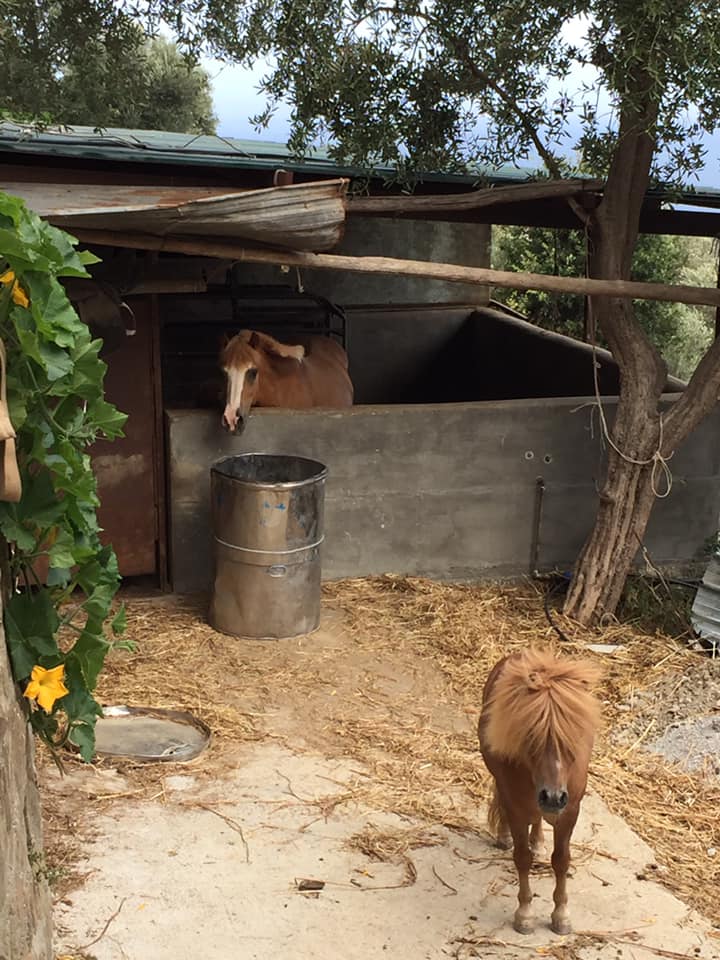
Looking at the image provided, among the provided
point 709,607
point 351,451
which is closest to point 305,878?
point 709,607

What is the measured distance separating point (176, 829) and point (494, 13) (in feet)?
15.3

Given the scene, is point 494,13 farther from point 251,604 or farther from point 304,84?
point 251,604

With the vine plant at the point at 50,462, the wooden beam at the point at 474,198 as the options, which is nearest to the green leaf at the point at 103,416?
the vine plant at the point at 50,462

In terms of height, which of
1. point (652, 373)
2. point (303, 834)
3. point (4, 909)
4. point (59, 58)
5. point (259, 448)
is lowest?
point (303, 834)

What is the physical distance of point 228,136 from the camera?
29.0ft

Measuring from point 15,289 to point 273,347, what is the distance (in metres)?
4.58

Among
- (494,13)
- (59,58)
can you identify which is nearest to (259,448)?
(494,13)

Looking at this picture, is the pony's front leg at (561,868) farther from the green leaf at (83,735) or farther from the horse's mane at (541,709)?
the green leaf at (83,735)

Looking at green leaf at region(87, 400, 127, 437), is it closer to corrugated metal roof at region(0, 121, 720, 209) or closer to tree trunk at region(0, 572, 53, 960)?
tree trunk at region(0, 572, 53, 960)

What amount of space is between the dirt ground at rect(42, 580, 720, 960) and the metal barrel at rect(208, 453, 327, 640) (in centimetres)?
58

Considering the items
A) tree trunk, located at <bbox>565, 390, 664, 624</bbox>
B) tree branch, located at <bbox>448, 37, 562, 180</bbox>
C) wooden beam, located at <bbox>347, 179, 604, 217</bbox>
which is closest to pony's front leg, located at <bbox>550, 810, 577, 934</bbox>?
tree trunk, located at <bbox>565, 390, 664, 624</bbox>

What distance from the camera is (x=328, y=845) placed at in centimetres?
411

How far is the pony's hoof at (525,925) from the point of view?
359 cm

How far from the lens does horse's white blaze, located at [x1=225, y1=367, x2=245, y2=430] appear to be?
6.46 metres
